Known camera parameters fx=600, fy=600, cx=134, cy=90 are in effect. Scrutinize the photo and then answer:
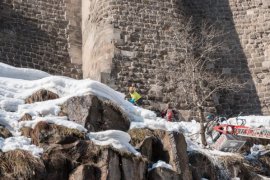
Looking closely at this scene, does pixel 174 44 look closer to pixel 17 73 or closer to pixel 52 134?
pixel 17 73

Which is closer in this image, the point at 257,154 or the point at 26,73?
the point at 26,73

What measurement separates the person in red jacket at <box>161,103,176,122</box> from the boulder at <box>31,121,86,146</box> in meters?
6.15

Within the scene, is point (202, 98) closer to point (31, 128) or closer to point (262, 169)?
point (262, 169)

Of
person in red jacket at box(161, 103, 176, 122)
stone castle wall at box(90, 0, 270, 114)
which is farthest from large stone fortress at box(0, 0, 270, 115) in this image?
person in red jacket at box(161, 103, 176, 122)

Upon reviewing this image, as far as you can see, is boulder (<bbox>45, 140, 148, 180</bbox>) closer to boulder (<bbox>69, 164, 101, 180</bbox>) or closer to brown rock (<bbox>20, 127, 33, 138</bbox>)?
boulder (<bbox>69, 164, 101, 180</bbox>)

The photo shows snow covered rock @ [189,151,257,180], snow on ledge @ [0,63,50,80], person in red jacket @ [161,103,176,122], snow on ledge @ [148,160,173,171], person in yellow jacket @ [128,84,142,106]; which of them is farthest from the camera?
person in yellow jacket @ [128,84,142,106]

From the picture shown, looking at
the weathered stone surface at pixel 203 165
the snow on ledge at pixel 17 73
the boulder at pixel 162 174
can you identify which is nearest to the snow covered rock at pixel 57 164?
the boulder at pixel 162 174

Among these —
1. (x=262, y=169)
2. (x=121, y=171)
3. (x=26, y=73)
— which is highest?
(x=26, y=73)

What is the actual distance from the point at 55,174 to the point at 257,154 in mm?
5927

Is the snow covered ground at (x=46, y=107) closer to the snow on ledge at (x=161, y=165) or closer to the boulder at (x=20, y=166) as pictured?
the boulder at (x=20, y=166)

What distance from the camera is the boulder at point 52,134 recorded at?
9.73 metres

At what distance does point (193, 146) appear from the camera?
12.2 meters

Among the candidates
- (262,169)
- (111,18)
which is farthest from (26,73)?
(111,18)

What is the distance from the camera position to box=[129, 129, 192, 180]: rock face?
10.6 m
